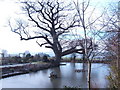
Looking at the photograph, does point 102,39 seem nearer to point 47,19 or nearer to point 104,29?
point 104,29

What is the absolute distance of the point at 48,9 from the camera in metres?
17.2

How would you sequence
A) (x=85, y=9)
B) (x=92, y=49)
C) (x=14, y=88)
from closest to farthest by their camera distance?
(x=85, y=9)
(x=92, y=49)
(x=14, y=88)

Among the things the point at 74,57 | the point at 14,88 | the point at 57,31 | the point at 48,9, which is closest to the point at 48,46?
the point at 57,31

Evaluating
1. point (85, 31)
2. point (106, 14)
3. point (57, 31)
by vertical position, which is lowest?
point (85, 31)

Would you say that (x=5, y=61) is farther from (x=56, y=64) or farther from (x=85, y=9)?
(x=85, y=9)

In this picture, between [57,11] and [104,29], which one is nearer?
[104,29]

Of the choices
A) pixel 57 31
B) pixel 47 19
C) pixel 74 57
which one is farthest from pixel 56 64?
pixel 74 57

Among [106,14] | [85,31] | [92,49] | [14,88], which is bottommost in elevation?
[14,88]

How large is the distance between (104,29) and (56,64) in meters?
14.3

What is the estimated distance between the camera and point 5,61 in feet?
54.4

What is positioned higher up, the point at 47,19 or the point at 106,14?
the point at 47,19

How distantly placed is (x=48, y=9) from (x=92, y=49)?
43.2 feet

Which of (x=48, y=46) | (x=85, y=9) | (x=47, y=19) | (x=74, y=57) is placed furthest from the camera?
(x=74, y=57)

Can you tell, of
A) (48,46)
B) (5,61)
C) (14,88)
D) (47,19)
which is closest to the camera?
(14,88)
